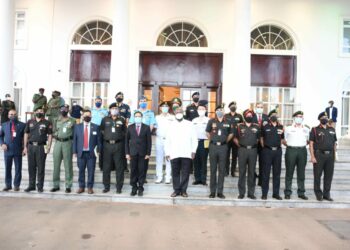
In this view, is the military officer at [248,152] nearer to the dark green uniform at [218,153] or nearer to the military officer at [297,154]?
the dark green uniform at [218,153]

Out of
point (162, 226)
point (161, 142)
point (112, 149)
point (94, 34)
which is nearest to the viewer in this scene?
point (162, 226)

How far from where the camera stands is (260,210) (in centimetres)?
700

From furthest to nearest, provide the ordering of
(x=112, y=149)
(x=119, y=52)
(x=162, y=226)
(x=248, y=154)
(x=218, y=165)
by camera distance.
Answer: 1. (x=119, y=52)
2. (x=112, y=149)
3. (x=218, y=165)
4. (x=248, y=154)
5. (x=162, y=226)

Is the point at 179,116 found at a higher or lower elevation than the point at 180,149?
higher

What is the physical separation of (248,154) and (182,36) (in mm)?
8384

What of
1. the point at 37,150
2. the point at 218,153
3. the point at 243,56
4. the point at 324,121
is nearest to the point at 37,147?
the point at 37,150

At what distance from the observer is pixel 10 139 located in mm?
7836

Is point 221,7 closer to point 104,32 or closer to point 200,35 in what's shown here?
point 200,35

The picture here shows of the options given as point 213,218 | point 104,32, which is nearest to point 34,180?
point 213,218

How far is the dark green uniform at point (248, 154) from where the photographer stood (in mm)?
7410

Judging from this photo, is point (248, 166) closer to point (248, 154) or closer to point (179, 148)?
point (248, 154)

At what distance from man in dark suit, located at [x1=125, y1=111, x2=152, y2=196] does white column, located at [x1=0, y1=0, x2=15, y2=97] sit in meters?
6.76

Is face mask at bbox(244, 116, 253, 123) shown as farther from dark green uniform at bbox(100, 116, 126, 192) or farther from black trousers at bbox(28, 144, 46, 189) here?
black trousers at bbox(28, 144, 46, 189)

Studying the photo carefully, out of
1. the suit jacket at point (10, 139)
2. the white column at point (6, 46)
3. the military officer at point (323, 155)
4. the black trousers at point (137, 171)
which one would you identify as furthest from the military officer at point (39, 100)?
the military officer at point (323, 155)
